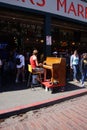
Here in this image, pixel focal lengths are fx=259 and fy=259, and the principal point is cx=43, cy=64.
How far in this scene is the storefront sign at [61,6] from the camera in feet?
40.2

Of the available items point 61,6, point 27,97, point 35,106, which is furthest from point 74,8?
point 35,106

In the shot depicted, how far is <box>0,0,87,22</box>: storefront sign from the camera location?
12.3m

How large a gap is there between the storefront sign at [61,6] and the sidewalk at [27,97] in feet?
12.6

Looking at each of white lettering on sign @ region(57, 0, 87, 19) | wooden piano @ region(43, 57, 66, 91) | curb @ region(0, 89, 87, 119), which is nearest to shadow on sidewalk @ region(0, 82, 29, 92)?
wooden piano @ region(43, 57, 66, 91)

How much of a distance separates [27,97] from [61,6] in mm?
6559

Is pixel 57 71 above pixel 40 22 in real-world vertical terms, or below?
below

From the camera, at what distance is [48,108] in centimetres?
880

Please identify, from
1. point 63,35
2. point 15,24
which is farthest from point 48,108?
point 63,35

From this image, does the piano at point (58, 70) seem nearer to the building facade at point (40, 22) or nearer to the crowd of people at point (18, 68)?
the crowd of people at point (18, 68)

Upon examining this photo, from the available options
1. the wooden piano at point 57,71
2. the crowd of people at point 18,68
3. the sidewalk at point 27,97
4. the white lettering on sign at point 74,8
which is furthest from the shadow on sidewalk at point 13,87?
the white lettering on sign at point 74,8

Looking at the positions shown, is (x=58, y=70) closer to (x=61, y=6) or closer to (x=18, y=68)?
(x=18, y=68)

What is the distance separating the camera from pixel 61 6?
565 inches

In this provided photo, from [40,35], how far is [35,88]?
5.52 metres

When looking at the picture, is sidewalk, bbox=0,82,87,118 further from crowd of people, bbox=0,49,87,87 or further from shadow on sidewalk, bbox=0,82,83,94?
crowd of people, bbox=0,49,87,87
